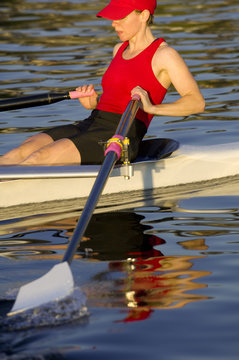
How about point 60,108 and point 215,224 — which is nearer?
point 215,224

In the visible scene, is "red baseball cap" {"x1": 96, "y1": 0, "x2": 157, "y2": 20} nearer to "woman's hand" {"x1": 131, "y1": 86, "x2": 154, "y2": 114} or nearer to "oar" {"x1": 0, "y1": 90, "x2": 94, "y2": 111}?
"woman's hand" {"x1": 131, "y1": 86, "x2": 154, "y2": 114}

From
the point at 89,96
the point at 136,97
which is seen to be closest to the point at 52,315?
the point at 136,97

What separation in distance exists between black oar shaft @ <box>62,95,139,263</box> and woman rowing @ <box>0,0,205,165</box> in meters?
0.32

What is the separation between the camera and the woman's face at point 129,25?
234 inches

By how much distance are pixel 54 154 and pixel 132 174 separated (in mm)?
632

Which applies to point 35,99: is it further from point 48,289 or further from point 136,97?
point 48,289

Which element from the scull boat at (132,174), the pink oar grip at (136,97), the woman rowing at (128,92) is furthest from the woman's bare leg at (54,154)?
the pink oar grip at (136,97)

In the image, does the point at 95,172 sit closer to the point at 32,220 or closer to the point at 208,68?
the point at 32,220

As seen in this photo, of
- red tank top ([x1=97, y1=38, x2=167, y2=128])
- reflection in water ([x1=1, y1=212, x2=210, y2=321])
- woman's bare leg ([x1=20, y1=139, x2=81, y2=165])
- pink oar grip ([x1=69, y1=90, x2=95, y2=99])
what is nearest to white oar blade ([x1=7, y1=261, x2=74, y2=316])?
reflection in water ([x1=1, y1=212, x2=210, y2=321])

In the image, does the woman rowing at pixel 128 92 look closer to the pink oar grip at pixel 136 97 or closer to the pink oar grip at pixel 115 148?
the pink oar grip at pixel 136 97

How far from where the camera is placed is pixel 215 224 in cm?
575

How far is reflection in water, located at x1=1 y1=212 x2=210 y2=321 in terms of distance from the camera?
4371 millimetres

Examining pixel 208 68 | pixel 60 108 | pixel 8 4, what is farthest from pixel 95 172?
pixel 8 4

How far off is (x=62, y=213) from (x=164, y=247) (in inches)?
46.3
